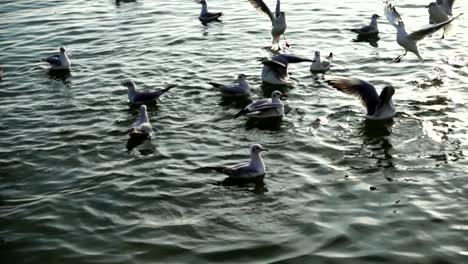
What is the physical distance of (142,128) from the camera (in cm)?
1306

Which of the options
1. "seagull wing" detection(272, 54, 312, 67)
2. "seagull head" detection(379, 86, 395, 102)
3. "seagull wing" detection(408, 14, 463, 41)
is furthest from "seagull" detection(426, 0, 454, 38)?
"seagull head" detection(379, 86, 395, 102)

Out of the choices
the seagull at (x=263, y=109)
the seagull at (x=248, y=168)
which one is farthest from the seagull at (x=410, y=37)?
the seagull at (x=248, y=168)

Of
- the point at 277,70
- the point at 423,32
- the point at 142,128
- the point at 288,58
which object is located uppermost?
the point at 423,32

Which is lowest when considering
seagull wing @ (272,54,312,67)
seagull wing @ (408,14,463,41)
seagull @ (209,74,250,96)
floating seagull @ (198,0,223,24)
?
seagull @ (209,74,250,96)

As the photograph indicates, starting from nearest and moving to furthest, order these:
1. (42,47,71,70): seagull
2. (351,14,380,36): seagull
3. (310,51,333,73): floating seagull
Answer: (310,51,333,73): floating seagull
(42,47,71,70): seagull
(351,14,380,36): seagull

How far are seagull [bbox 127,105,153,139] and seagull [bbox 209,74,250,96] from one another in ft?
8.16

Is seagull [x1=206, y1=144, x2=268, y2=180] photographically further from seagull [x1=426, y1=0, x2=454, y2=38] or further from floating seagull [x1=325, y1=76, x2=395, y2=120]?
seagull [x1=426, y1=0, x2=454, y2=38]

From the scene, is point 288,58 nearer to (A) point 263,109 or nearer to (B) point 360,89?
(B) point 360,89

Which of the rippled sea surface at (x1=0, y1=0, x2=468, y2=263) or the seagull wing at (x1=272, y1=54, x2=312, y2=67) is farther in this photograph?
the seagull wing at (x1=272, y1=54, x2=312, y2=67)

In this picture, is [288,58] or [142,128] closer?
[142,128]

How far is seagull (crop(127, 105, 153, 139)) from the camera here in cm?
1298

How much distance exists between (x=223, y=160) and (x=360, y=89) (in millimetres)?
3927

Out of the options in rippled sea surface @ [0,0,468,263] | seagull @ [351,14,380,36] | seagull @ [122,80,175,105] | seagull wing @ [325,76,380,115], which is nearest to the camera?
rippled sea surface @ [0,0,468,263]

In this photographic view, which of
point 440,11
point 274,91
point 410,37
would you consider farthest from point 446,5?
point 274,91
